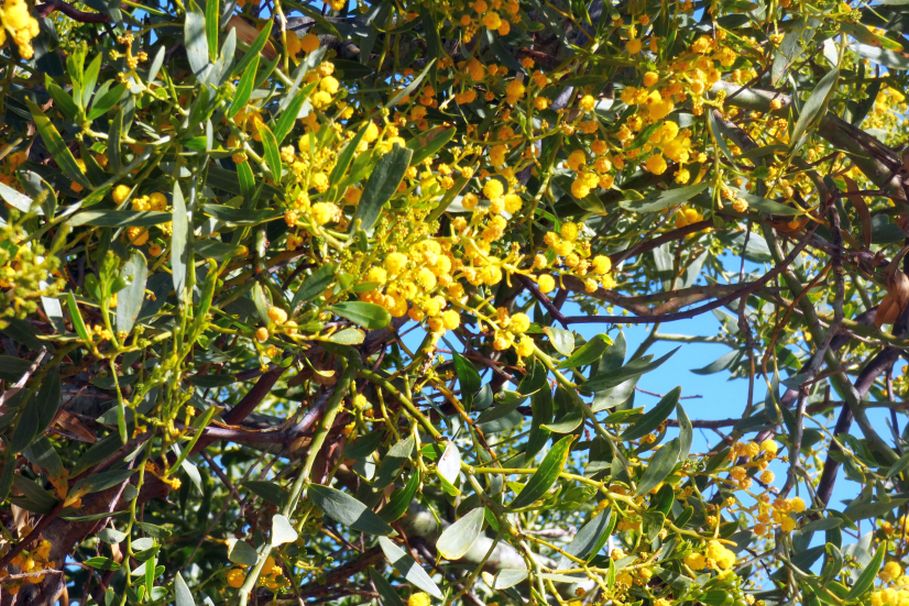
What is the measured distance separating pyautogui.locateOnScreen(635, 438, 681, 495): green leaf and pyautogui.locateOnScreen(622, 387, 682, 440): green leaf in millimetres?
64

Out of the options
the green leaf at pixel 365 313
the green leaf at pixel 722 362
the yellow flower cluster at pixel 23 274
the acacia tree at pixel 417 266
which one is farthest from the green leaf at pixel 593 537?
the green leaf at pixel 722 362

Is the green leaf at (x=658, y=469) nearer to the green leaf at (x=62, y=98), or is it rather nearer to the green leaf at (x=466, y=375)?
the green leaf at (x=466, y=375)

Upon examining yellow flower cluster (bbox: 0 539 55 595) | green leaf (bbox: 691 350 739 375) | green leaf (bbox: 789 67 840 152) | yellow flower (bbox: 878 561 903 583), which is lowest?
yellow flower cluster (bbox: 0 539 55 595)

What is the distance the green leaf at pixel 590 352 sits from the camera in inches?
46.7

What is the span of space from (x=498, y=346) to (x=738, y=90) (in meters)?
0.61

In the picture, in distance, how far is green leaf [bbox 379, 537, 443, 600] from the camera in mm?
1083

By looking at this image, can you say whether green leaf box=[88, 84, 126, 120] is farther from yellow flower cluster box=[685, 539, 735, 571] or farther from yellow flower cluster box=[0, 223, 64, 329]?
yellow flower cluster box=[685, 539, 735, 571]

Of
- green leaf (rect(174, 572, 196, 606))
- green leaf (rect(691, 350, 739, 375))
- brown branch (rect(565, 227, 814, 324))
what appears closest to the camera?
green leaf (rect(174, 572, 196, 606))

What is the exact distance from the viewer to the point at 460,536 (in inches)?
42.1

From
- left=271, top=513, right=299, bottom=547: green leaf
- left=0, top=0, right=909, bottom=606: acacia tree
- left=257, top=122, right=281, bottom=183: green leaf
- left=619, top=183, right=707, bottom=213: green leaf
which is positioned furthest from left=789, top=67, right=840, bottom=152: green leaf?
left=271, top=513, right=299, bottom=547: green leaf

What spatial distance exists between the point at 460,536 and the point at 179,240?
0.42 metres

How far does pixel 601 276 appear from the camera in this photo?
3.96ft

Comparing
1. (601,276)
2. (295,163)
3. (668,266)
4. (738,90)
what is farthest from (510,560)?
(295,163)

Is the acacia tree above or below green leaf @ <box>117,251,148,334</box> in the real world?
above
